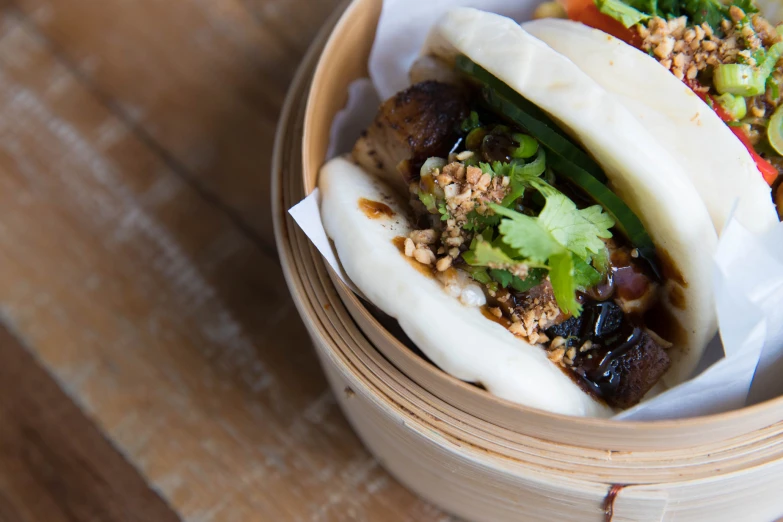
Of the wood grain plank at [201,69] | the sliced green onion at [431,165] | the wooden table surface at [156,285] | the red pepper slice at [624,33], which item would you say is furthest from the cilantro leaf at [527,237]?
the wood grain plank at [201,69]

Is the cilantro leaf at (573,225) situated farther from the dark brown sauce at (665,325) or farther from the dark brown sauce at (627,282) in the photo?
the dark brown sauce at (665,325)

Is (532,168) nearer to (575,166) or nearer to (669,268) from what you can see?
(575,166)

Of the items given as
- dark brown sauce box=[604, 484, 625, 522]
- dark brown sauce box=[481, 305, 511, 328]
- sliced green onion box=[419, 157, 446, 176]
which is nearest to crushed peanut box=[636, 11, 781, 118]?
sliced green onion box=[419, 157, 446, 176]

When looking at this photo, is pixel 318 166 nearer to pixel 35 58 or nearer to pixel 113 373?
pixel 113 373

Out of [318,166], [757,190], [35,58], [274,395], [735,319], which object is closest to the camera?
[735,319]

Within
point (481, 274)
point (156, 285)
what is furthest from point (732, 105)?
point (156, 285)

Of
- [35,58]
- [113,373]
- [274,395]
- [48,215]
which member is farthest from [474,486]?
[35,58]
